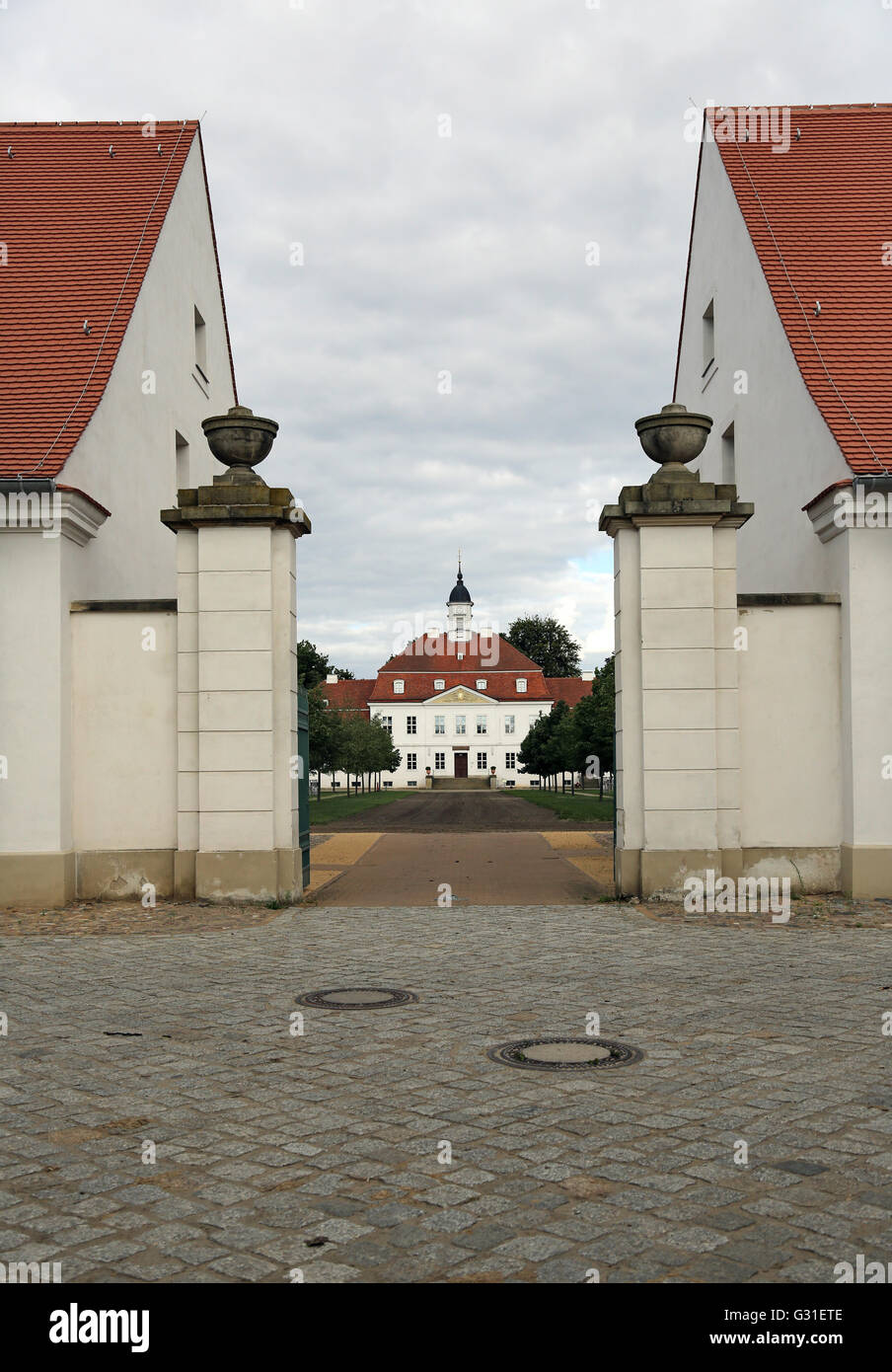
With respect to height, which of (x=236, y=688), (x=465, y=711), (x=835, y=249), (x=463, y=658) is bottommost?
(x=236, y=688)

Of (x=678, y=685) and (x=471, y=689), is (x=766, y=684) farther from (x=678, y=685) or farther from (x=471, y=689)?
(x=471, y=689)

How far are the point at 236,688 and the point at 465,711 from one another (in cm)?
9484

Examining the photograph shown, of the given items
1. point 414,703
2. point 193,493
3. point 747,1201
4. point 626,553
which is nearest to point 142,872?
point 193,493

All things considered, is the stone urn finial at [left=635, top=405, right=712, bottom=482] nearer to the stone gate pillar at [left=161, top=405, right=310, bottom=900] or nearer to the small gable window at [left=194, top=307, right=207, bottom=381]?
the stone gate pillar at [left=161, top=405, right=310, bottom=900]

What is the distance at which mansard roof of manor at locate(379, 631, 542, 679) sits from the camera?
360 ft

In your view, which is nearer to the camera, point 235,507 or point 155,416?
point 235,507

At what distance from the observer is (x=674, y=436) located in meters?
12.5

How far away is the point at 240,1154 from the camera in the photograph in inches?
186

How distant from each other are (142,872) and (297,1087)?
738 cm

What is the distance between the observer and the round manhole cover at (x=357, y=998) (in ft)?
24.6

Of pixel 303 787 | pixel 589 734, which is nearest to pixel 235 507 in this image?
pixel 303 787

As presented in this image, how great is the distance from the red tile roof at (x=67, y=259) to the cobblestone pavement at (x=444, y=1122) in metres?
6.86

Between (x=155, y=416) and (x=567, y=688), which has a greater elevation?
(x=155, y=416)

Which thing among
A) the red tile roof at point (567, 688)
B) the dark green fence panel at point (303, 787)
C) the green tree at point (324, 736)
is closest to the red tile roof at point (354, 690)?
the red tile roof at point (567, 688)
